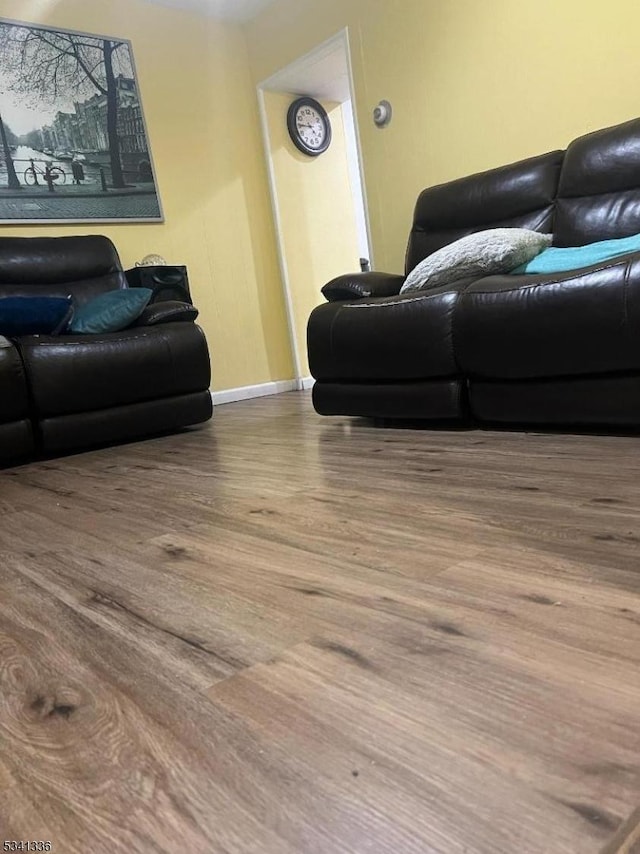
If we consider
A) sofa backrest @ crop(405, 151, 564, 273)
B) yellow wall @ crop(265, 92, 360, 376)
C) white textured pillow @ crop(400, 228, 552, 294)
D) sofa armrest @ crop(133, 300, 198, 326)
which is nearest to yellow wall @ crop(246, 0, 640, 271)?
sofa backrest @ crop(405, 151, 564, 273)

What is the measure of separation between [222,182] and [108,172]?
2.55 feet

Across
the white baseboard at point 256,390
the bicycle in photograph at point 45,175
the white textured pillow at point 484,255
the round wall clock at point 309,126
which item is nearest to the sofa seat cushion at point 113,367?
the white textured pillow at point 484,255

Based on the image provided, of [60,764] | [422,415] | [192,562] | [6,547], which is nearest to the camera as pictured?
[60,764]

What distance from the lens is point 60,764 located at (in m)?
0.61

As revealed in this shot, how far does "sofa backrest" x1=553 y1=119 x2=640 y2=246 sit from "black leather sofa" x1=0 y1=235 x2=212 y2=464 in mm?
1609

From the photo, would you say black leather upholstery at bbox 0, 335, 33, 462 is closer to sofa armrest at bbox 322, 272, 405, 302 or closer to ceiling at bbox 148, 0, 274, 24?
sofa armrest at bbox 322, 272, 405, 302

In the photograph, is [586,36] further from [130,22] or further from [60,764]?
[60,764]

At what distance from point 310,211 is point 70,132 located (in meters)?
1.66

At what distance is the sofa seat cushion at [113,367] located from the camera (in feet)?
7.95

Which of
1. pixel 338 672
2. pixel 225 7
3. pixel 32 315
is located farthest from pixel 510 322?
pixel 225 7

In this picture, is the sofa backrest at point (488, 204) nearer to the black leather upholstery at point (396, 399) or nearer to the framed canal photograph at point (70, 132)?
the black leather upholstery at point (396, 399)

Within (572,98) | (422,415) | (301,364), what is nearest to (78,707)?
(422,415)

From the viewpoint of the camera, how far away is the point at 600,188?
2.30 meters

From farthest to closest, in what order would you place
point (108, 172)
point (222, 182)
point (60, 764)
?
point (222, 182), point (108, 172), point (60, 764)
